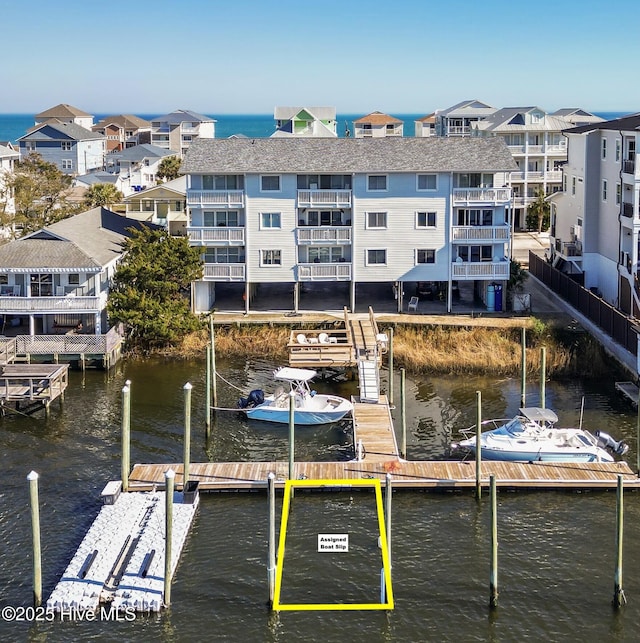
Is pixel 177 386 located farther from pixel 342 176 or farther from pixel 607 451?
pixel 607 451

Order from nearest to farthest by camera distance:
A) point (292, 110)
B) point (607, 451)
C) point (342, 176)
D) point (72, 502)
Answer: point (72, 502), point (607, 451), point (342, 176), point (292, 110)

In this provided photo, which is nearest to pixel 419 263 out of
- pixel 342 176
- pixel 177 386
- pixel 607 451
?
pixel 342 176

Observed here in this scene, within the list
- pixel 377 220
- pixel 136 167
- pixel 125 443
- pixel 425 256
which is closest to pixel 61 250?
pixel 377 220

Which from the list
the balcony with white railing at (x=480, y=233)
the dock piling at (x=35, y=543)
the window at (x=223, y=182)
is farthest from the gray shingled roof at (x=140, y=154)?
the dock piling at (x=35, y=543)

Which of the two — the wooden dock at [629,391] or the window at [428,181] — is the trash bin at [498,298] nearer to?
the window at [428,181]

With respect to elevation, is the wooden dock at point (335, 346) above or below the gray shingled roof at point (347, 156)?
below

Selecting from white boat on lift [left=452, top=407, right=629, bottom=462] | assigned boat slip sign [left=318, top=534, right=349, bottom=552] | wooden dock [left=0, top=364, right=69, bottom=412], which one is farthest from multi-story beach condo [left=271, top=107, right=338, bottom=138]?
assigned boat slip sign [left=318, top=534, right=349, bottom=552]

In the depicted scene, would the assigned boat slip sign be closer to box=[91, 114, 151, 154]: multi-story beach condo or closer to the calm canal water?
the calm canal water
